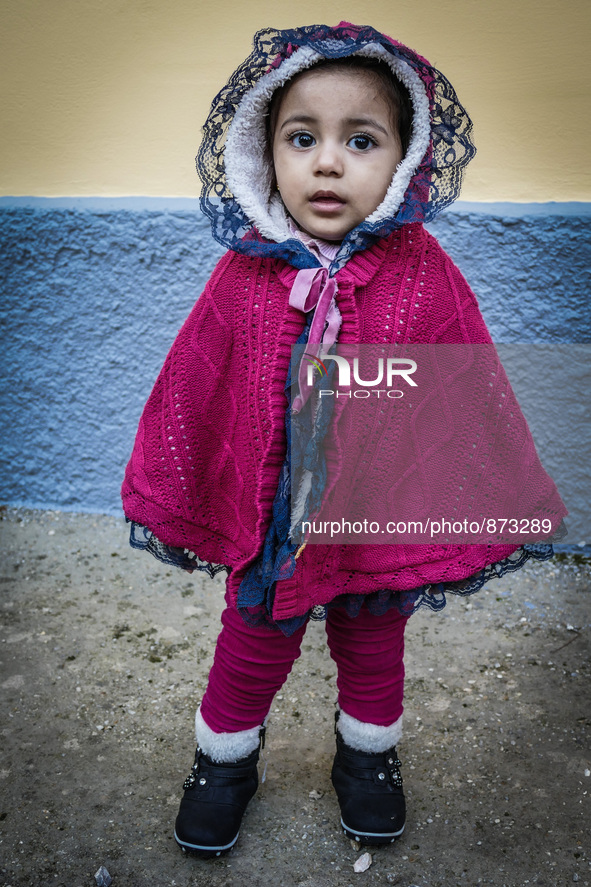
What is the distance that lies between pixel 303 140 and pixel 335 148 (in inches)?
2.8

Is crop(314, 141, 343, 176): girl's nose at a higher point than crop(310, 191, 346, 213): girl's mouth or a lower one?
higher

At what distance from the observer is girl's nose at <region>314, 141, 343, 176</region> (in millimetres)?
1156

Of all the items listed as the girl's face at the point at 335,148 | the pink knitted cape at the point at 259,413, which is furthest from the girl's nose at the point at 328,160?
the pink knitted cape at the point at 259,413

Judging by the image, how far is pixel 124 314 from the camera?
7.73 feet

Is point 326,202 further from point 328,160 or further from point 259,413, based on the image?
point 259,413

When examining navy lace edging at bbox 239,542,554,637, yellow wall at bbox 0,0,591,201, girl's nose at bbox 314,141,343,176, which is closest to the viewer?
girl's nose at bbox 314,141,343,176

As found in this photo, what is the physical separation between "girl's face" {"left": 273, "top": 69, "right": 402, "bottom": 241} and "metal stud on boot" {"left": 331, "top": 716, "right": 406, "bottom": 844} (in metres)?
0.98

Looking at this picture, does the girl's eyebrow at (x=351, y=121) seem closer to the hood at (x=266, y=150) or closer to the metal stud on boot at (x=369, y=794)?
the hood at (x=266, y=150)

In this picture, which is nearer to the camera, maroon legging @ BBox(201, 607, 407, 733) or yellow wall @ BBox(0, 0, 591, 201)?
maroon legging @ BBox(201, 607, 407, 733)

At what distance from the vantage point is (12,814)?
1.42m

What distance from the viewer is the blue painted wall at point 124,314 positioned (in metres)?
2.16

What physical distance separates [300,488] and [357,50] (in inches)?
27.4

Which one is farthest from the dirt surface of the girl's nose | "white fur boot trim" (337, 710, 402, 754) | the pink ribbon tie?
the girl's nose

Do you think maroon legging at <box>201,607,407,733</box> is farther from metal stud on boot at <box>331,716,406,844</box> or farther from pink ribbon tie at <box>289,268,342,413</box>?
pink ribbon tie at <box>289,268,342,413</box>
